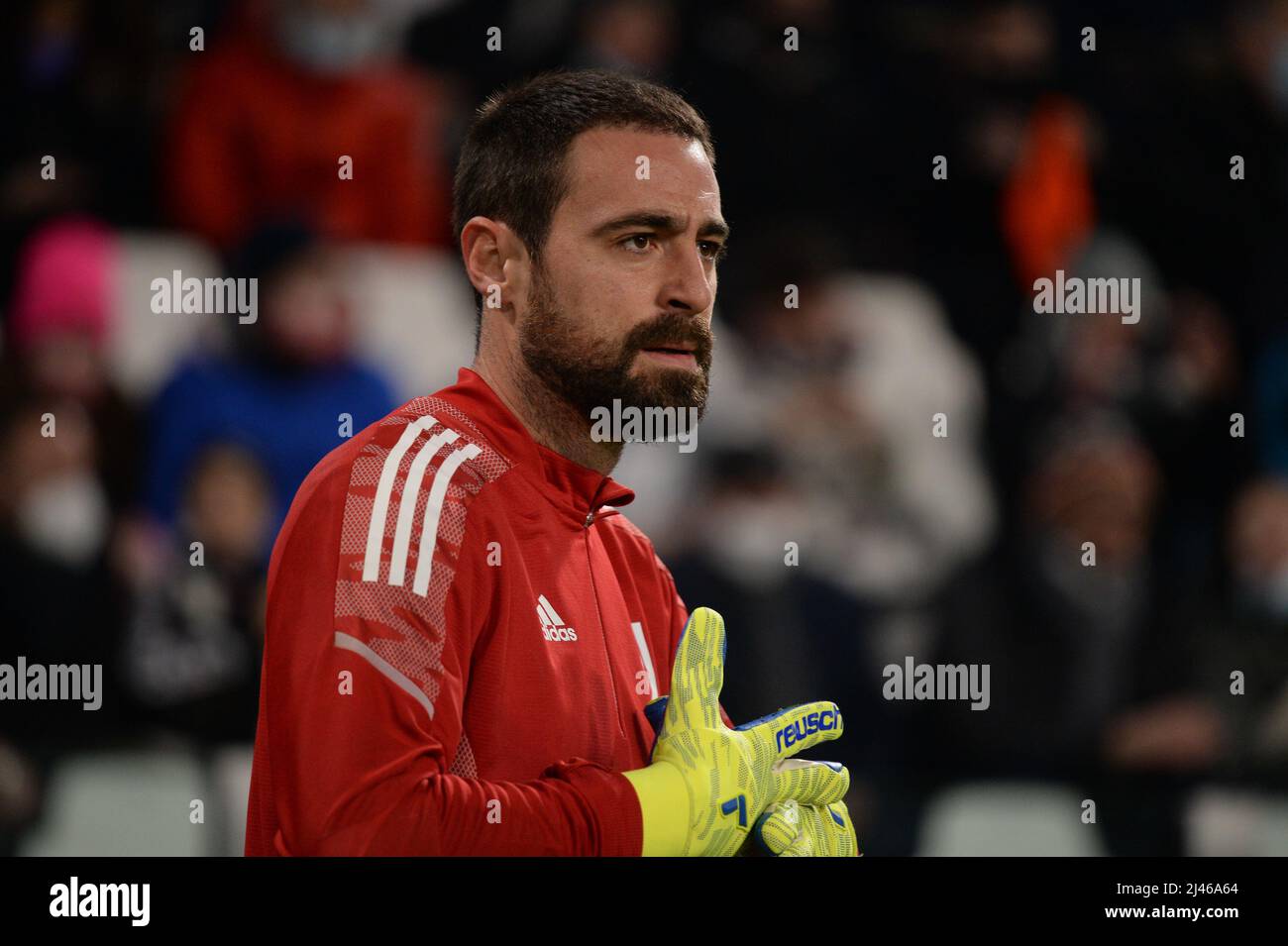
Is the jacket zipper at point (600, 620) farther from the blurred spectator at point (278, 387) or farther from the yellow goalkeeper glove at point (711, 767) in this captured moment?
the blurred spectator at point (278, 387)

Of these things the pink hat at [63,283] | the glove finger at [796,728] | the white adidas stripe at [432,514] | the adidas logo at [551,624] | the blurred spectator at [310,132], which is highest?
the blurred spectator at [310,132]

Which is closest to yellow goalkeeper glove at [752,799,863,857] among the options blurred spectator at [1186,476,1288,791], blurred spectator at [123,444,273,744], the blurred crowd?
the blurred crowd

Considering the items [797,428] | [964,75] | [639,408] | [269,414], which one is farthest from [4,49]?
[639,408]

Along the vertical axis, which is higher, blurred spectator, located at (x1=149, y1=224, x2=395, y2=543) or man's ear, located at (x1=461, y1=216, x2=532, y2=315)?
blurred spectator, located at (x1=149, y1=224, x2=395, y2=543)

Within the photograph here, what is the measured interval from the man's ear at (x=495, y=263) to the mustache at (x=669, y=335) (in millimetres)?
198

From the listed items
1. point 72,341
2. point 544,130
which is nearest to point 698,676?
point 544,130

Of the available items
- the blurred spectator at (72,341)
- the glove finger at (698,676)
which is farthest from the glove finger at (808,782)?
the blurred spectator at (72,341)

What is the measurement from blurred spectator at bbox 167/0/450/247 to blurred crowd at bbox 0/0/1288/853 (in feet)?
0.05

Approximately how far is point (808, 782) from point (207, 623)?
11.4 feet

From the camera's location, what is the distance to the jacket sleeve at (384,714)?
1.92 m

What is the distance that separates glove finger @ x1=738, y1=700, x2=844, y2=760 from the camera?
235 centimetres

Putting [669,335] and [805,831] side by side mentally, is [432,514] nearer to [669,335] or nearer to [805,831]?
[669,335]

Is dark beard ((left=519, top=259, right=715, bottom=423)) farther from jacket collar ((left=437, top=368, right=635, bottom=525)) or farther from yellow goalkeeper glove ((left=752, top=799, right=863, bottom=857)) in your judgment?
yellow goalkeeper glove ((left=752, top=799, right=863, bottom=857))

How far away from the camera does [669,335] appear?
7.95 feet
